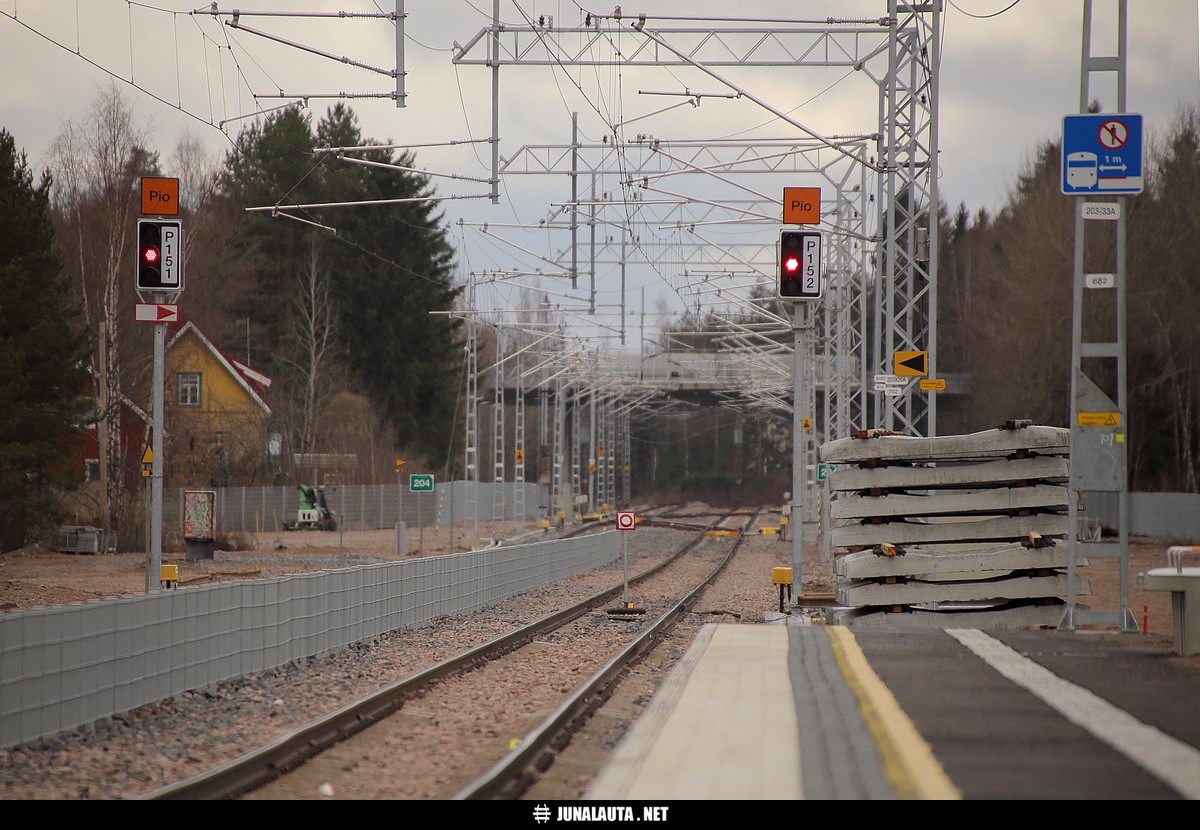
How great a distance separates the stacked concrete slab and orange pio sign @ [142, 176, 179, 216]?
27.7 feet

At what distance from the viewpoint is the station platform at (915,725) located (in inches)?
261

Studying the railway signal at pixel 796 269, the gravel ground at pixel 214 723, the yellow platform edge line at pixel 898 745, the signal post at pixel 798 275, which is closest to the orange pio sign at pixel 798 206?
the signal post at pixel 798 275

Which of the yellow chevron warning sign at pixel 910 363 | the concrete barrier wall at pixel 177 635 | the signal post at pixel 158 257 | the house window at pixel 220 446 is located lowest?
the concrete barrier wall at pixel 177 635

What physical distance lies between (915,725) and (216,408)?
61583mm

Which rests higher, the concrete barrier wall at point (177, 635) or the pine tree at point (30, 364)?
the pine tree at point (30, 364)

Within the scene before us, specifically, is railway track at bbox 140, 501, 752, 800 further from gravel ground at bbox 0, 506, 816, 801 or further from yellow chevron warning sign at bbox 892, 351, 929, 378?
yellow chevron warning sign at bbox 892, 351, 929, 378

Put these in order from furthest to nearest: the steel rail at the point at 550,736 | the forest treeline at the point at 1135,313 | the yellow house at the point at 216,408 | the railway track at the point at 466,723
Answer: the yellow house at the point at 216,408
the forest treeline at the point at 1135,313
the railway track at the point at 466,723
the steel rail at the point at 550,736

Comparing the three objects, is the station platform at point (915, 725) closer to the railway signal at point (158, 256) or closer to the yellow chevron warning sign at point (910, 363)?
the railway signal at point (158, 256)

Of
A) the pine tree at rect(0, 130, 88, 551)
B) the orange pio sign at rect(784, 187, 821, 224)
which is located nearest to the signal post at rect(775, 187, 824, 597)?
the orange pio sign at rect(784, 187, 821, 224)

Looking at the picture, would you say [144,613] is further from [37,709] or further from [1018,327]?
[1018,327]

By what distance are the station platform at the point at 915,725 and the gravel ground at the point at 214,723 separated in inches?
73.0

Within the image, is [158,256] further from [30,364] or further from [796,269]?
[30,364]

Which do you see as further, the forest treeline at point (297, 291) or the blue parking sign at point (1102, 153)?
the forest treeline at point (297, 291)

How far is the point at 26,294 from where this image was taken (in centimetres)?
3594
